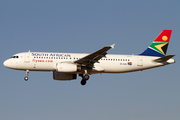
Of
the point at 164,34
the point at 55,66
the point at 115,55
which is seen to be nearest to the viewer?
the point at 55,66

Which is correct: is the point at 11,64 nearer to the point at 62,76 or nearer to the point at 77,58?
the point at 62,76

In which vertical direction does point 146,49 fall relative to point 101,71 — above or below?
above

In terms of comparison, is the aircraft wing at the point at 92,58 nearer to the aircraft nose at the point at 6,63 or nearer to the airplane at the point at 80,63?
the airplane at the point at 80,63

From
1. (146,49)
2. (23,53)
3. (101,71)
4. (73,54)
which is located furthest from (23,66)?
(146,49)

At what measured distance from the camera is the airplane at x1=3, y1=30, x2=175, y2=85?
3984 centimetres

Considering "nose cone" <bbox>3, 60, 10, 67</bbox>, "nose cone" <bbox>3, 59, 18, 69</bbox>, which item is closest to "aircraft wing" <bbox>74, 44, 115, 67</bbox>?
"nose cone" <bbox>3, 59, 18, 69</bbox>

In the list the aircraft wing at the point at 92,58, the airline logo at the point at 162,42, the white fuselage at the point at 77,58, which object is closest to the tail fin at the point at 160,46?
the airline logo at the point at 162,42

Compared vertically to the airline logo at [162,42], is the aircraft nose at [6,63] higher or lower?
lower

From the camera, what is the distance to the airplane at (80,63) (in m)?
39.8

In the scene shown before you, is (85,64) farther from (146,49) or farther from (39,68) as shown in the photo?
(146,49)

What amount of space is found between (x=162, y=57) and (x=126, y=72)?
17.0 ft

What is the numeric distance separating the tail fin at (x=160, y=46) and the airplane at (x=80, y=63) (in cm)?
68

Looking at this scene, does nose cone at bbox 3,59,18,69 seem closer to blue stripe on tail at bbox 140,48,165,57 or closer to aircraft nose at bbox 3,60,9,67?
aircraft nose at bbox 3,60,9,67

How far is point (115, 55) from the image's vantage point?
42.8 metres
